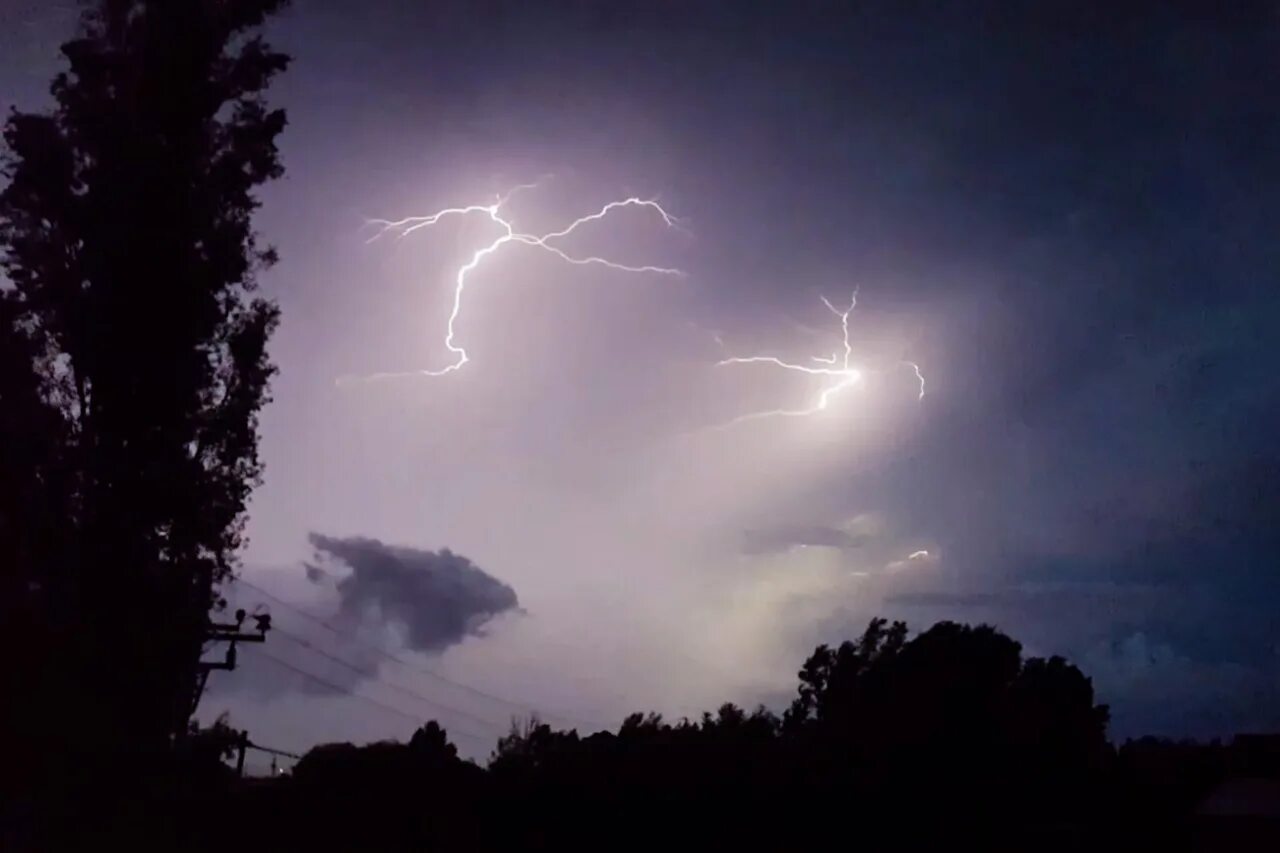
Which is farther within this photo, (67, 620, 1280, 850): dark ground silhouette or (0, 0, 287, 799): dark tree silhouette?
(0, 0, 287, 799): dark tree silhouette

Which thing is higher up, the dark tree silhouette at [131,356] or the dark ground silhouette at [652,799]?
the dark tree silhouette at [131,356]

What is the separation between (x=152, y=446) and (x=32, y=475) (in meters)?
1.80

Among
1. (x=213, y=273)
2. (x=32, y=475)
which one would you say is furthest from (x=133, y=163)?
(x=32, y=475)

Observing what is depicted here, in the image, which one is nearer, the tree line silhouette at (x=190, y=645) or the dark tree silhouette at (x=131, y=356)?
the tree line silhouette at (x=190, y=645)

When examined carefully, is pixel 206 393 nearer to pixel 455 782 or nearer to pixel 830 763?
pixel 455 782

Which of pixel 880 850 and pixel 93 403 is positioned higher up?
pixel 93 403

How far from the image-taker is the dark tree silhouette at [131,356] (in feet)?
58.3

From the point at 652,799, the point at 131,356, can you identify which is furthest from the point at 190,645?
the point at 652,799

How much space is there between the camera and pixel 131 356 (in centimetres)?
1877

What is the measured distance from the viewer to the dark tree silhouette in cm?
1777

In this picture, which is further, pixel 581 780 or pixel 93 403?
pixel 93 403

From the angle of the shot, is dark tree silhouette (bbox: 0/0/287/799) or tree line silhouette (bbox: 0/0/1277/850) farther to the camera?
dark tree silhouette (bbox: 0/0/287/799)

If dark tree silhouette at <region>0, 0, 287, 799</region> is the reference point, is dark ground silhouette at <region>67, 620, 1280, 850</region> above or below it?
below

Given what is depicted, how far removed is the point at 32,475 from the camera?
1808 centimetres
